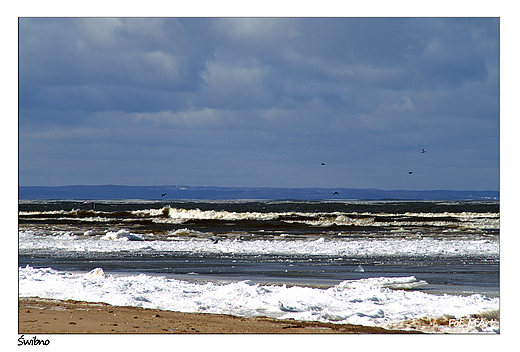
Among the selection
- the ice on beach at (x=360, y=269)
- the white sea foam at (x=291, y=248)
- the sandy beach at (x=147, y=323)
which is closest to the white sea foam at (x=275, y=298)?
the sandy beach at (x=147, y=323)

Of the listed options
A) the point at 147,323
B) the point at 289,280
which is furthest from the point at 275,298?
the point at 289,280

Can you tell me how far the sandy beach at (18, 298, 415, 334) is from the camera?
26.5ft

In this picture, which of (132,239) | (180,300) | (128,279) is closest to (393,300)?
(180,300)

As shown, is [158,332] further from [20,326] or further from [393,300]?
[393,300]

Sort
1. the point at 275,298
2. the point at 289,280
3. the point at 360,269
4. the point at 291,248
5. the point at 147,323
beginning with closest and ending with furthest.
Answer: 1. the point at 147,323
2. the point at 275,298
3. the point at 289,280
4. the point at 360,269
5. the point at 291,248

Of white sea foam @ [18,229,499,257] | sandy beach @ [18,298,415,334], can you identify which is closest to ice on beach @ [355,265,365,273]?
white sea foam @ [18,229,499,257]

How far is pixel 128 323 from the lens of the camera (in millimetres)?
8531

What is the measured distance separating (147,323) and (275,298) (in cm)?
307

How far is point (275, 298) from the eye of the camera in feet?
34.7

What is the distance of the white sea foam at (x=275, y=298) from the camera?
9.60 metres

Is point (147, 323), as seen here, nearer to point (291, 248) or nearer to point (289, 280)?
point (289, 280)

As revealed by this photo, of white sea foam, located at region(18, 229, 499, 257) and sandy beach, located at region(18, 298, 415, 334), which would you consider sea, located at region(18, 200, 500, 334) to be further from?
sandy beach, located at region(18, 298, 415, 334)

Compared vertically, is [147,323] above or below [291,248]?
above

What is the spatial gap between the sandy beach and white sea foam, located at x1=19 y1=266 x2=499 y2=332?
1.49 ft
